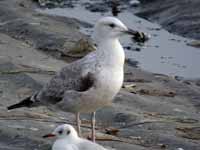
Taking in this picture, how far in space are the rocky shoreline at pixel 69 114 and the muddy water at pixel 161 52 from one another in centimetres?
79

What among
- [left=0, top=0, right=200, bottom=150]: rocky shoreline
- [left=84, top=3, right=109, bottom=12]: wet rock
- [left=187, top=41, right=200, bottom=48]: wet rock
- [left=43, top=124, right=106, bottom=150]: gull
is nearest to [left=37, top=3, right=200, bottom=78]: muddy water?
[left=187, top=41, right=200, bottom=48]: wet rock

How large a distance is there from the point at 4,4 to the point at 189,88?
7.25 m

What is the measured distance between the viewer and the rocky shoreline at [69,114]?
30.0ft

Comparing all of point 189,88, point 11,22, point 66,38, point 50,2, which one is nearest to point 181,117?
point 189,88

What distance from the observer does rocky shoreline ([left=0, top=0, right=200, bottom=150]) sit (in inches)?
360

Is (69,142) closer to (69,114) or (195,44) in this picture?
(69,114)

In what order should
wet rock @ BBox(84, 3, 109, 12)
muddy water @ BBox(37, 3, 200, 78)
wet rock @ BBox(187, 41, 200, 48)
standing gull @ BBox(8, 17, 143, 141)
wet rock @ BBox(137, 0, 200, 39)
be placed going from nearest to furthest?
standing gull @ BBox(8, 17, 143, 141) < muddy water @ BBox(37, 3, 200, 78) < wet rock @ BBox(187, 41, 200, 48) < wet rock @ BBox(137, 0, 200, 39) < wet rock @ BBox(84, 3, 109, 12)

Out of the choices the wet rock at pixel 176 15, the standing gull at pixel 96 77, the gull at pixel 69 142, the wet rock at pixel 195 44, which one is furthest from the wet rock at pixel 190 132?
the wet rock at pixel 176 15

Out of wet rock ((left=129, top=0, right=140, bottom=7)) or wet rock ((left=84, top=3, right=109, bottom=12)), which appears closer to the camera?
wet rock ((left=84, top=3, right=109, bottom=12))

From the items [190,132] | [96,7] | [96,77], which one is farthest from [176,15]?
[96,77]

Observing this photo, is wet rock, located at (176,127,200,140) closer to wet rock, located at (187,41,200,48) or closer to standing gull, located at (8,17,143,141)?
standing gull, located at (8,17,143,141)

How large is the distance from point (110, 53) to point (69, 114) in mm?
2054

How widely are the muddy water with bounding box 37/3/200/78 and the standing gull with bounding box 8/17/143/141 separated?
607 cm

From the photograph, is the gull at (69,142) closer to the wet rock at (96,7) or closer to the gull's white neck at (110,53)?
Answer: the gull's white neck at (110,53)
